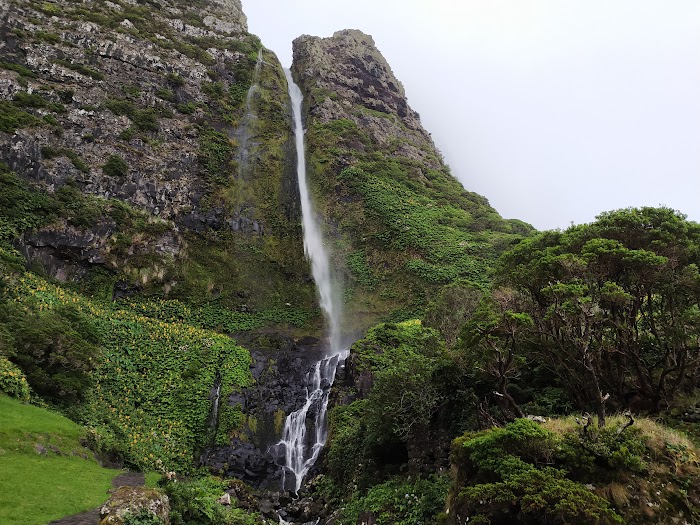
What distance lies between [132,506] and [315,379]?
17808 mm

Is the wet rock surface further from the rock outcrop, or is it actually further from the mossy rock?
the rock outcrop

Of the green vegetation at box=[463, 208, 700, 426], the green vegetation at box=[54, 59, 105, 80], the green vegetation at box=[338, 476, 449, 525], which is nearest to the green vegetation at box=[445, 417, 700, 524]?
the green vegetation at box=[463, 208, 700, 426]

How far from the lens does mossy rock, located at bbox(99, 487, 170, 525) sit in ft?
27.8

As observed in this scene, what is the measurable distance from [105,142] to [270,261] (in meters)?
16.2

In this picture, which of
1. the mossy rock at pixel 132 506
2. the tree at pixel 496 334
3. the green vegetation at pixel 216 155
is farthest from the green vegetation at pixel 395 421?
the green vegetation at pixel 216 155

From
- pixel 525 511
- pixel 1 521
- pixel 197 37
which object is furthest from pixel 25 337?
pixel 197 37

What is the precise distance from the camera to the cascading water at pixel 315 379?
21.7 m

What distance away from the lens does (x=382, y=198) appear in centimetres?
4325

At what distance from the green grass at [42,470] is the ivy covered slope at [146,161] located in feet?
52.1

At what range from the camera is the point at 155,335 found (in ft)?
83.5

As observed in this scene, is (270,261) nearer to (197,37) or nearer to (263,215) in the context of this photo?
(263,215)

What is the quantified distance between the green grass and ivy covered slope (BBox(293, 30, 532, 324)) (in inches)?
914

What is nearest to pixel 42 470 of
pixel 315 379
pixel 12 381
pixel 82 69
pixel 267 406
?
pixel 12 381

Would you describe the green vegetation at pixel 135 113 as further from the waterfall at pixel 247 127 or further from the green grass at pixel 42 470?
the green grass at pixel 42 470
